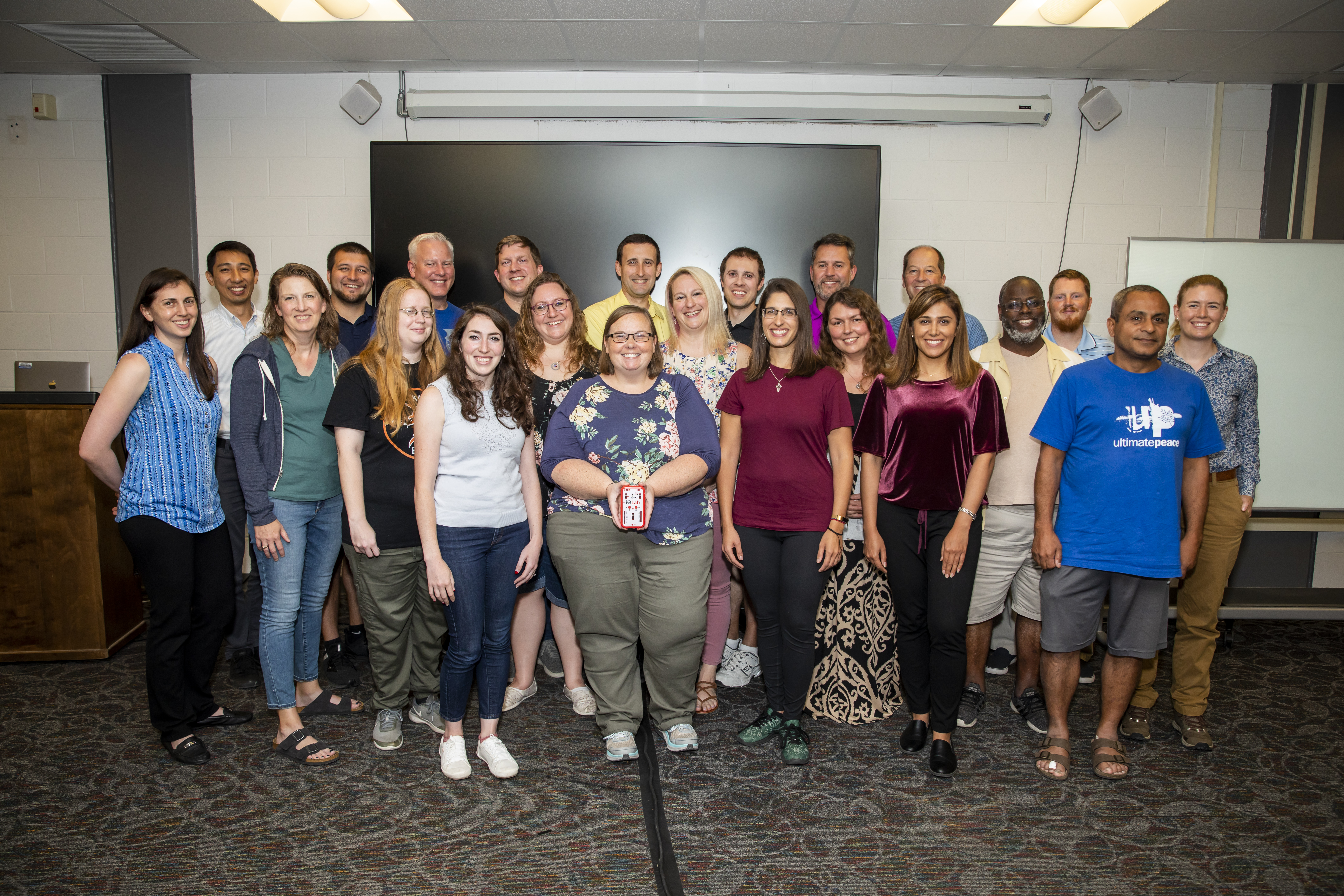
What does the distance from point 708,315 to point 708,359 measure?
0.17m

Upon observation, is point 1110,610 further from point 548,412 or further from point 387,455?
point 387,455

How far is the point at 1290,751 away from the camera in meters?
2.72

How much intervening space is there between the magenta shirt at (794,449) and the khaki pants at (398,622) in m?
1.17

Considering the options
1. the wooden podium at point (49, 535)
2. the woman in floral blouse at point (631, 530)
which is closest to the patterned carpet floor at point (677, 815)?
the woman in floral blouse at point (631, 530)

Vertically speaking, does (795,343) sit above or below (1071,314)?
below

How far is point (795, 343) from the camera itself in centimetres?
261

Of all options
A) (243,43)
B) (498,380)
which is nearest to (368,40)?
(243,43)

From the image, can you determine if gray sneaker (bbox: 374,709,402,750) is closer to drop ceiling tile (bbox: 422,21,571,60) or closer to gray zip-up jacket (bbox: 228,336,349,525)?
gray zip-up jacket (bbox: 228,336,349,525)

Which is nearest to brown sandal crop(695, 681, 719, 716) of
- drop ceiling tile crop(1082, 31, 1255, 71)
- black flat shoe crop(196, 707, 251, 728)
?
black flat shoe crop(196, 707, 251, 728)

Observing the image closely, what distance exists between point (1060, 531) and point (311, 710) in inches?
114

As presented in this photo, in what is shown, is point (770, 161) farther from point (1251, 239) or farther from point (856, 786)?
point (856, 786)

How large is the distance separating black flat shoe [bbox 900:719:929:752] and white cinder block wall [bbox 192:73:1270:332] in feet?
9.43

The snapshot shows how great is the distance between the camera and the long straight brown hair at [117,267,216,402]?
97.2 inches

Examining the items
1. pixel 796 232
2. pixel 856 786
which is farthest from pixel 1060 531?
pixel 796 232
